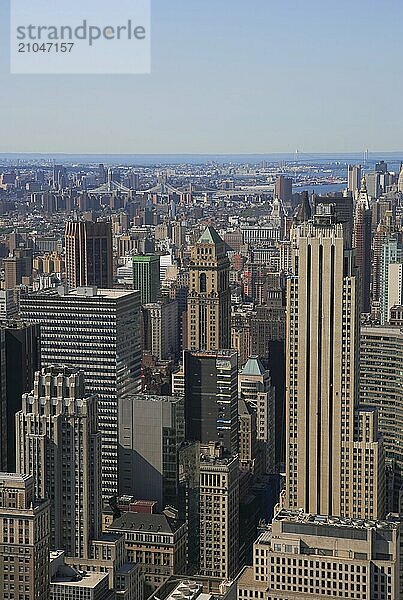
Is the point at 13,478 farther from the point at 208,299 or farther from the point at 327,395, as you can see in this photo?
the point at 208,299

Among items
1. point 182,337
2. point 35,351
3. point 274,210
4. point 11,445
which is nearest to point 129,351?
point 35,351

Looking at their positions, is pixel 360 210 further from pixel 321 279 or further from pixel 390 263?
pixel 321 279

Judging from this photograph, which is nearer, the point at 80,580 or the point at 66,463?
the point at 80,580

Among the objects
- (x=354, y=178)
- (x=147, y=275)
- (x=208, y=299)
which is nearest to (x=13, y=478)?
(x=208, y=299)

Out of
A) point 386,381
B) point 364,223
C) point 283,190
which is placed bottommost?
point 386,381

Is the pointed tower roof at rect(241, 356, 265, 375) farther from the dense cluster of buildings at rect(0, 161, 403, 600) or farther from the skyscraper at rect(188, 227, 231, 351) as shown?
the skyscraper at rect(188, 227, 231, 351)

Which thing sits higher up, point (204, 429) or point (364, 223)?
point (364, 223)
